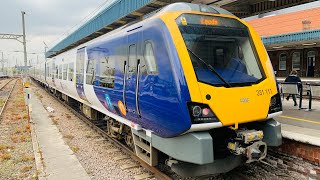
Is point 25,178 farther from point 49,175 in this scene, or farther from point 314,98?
point 314,98

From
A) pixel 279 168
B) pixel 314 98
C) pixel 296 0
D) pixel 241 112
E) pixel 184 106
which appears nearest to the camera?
pixel 184 106

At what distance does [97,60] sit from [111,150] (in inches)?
97.2

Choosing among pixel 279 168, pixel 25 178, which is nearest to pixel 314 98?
pixel 279 168

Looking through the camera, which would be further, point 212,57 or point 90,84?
point 90,84

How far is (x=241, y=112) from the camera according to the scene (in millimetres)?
4441

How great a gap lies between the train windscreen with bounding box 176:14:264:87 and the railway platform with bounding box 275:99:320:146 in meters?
1.41

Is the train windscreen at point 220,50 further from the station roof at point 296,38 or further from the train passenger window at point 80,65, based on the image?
the station roof at point 296,38

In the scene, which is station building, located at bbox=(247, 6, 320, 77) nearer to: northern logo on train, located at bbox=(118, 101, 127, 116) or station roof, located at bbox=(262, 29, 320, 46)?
station roof, located at bbox=(262, 29, 320, 46)

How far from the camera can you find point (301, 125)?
22.4 ft

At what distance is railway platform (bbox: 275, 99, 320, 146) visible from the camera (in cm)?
534

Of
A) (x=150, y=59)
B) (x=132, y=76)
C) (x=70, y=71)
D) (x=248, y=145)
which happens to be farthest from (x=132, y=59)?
(x=70, y=71)

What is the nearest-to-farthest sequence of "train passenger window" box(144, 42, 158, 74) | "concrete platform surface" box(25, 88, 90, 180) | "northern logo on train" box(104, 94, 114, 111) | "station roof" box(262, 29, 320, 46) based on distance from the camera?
"train passenger window" box(144, 42, 158, 74)
"concrete platform surface" box(25, 88, 90, 180)
"northern logo on train" box(104, 94, 114, 111)
"station roof" box(262, 29, 320, 46)

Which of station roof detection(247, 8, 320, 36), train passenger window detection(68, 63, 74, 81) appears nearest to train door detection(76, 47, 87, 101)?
train passenger window detection(68, 63, 74, 81)

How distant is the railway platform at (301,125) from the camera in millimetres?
5341
